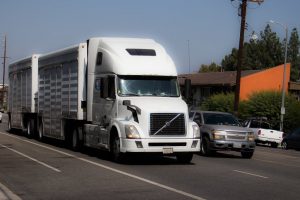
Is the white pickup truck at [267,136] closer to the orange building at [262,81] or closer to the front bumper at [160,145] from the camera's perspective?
the front bumper at [160,145]

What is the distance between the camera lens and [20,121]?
3050 cm

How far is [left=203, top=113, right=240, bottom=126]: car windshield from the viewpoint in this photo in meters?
22.2

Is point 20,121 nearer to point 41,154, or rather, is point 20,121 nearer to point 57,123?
point 57,123

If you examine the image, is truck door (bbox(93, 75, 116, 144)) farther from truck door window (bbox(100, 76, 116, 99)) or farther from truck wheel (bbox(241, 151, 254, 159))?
truck wheel (bbox(241, 151, 254, 159))

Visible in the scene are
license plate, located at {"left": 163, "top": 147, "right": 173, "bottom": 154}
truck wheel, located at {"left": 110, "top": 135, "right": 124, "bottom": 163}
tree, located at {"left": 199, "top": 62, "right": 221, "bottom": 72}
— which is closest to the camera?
license plate, located at {"left": 163, "top": 147, "right": 173, "bottom": 154}

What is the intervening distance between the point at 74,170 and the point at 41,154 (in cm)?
489

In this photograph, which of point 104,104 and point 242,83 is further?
point 242,83

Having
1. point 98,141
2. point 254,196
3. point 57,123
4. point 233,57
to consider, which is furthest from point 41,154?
point 233,57

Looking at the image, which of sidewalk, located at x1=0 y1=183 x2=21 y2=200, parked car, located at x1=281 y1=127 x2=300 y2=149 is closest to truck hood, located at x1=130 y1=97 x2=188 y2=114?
sidewalk, located at x1=0 y1=183 x2=21 y2=200

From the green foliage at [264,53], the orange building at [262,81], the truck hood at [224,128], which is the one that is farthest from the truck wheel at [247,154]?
the green foliage at [264,53]

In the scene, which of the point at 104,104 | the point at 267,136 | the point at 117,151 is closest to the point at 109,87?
the point at 104,104

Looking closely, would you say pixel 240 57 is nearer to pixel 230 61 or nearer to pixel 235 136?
pixel 235 136

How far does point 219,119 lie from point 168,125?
20.3 ft

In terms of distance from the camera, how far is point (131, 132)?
16297 mm
